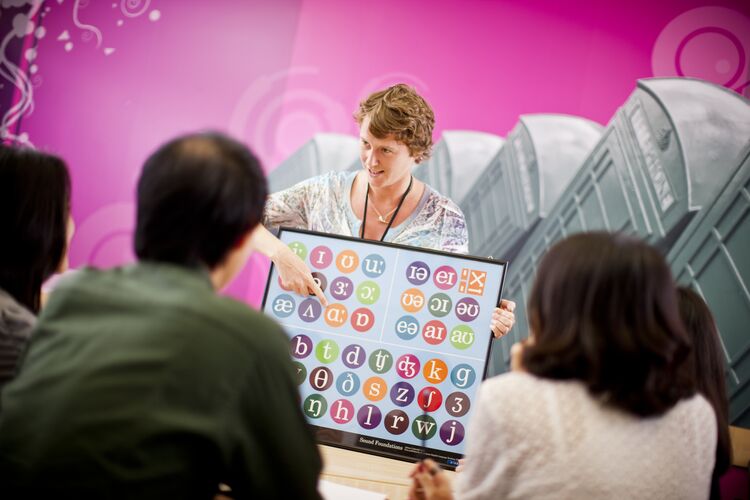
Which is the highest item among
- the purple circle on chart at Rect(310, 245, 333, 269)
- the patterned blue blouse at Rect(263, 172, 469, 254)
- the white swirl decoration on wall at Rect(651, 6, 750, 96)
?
the white swirl decoration on wall at Rect(651, 6, 750, 96)

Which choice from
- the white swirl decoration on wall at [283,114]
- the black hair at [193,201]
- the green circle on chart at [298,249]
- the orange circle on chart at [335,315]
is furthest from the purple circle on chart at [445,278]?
the white swirl decoration on wall at [283,114]

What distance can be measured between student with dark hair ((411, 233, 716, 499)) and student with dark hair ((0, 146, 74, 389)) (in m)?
0.98

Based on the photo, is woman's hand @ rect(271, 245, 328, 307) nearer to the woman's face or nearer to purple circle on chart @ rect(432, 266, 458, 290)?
purple circle on chart @ rect(432, 266, 458, 290)

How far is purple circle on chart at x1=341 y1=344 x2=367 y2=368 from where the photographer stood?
1880 mm

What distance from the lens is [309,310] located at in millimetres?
Answer: 1938

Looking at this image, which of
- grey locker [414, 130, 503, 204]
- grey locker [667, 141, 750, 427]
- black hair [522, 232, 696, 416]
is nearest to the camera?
black hair [522, 232, 696, 416]

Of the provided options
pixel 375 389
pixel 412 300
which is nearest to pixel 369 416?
pixel 375 389

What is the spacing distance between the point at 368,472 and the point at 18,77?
3.43 m

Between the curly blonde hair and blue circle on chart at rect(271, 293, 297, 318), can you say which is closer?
blue circle on chart at rect(271, 293, 297, 318)

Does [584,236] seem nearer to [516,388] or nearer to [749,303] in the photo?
[516,388]

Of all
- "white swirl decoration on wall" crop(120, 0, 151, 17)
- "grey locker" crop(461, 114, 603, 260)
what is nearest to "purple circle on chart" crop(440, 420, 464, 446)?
"grey locker" crop(461, 114, 603, 260)

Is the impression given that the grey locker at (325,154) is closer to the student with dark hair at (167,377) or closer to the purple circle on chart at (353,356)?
the purple circle on chart at (353,356)

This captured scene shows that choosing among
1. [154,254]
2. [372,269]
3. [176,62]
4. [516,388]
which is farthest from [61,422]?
[176,62]

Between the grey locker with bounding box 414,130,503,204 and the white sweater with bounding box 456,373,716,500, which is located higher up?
Answer: the grey locker with bounding box 414,130,503,204
